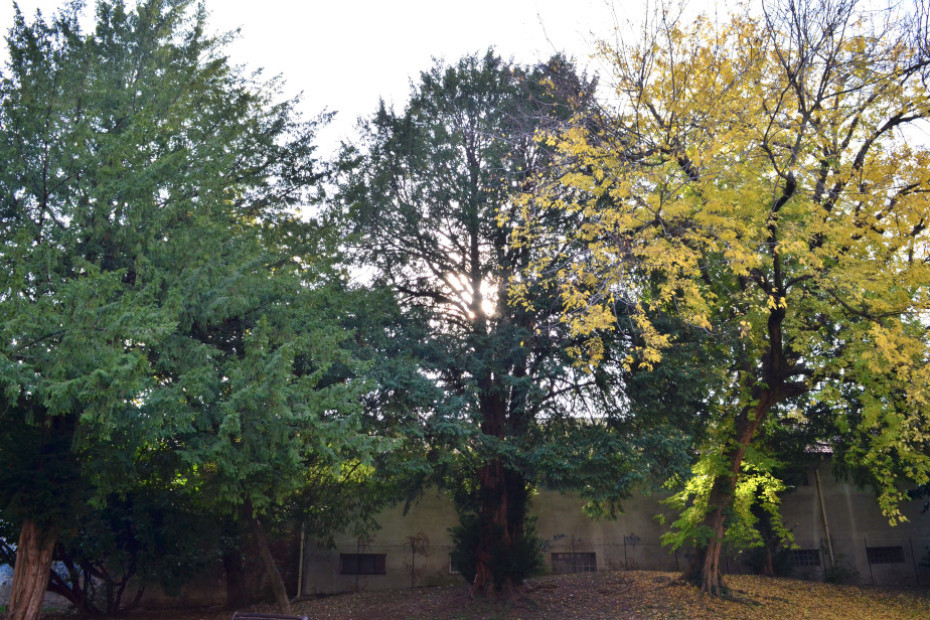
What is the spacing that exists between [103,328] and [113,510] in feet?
21.8

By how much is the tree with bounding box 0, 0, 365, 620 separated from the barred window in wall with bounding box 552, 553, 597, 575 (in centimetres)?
912

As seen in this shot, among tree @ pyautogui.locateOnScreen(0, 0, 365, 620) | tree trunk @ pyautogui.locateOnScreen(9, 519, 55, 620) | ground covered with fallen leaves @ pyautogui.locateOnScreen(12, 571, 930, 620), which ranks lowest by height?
ground covered with fallen leaves @ pyautogui.locateOnScreen(12, 571, 930, 620)

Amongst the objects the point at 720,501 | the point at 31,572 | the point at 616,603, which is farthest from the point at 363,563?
the point at 720,501

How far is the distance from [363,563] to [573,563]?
217 inches

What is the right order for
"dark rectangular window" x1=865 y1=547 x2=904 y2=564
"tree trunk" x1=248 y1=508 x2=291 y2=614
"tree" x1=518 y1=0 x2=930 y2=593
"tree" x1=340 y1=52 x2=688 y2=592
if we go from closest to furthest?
"tree" x1=518 y1=0 x2=930 y2=593, "tree trunk" x1=248 y1=508 x2=291 y2=614, "tree" x1=340 y1=52 x2=688 y2=592, "dark rectangular window" x1=865 y1=547 x2=904 y2=564

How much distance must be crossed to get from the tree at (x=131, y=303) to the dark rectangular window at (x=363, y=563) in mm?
5789

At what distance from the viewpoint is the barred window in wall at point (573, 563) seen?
58.6 feet

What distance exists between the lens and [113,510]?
1265 cm

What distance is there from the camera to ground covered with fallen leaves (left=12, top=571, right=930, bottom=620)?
12.9m

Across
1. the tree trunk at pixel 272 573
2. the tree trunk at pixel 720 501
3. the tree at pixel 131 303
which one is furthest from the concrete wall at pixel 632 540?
the tree at pixel 131 303

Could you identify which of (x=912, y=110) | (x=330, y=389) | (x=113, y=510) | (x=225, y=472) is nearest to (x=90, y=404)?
(x=225, y=472)

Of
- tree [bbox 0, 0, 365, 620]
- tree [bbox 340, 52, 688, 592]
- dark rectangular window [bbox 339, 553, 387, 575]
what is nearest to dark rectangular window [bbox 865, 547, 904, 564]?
tree [bbox 340, 52, 688, 592]

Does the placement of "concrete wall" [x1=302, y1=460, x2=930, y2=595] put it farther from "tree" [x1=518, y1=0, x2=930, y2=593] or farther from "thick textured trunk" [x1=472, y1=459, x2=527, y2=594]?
"tree" [x1=518, y1=0, x2=930, y2=593]

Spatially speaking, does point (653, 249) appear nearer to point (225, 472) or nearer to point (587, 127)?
point (587, 127)
